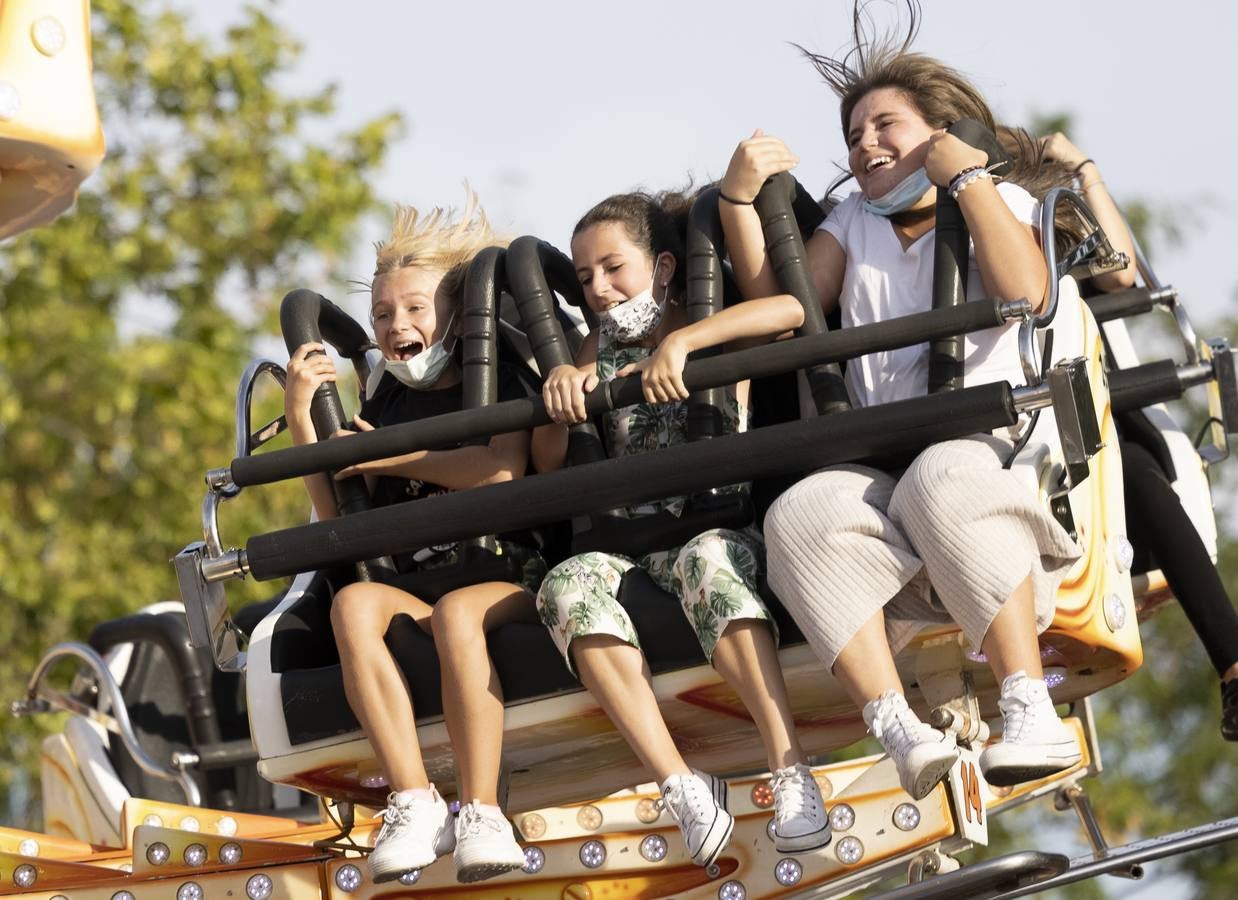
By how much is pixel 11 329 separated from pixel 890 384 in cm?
691

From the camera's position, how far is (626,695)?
132 inches

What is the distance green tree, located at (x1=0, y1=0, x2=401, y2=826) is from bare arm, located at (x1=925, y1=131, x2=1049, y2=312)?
6.52 m

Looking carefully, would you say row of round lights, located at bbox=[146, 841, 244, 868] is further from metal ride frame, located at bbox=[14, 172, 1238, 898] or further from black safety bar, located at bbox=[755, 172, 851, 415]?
black safety bar, located at bbox=[755, 172, 851, 415]

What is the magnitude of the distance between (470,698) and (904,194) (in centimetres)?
127

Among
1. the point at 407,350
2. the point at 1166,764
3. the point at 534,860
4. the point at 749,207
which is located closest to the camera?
the point at 749,207

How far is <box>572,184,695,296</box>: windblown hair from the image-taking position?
377 cm

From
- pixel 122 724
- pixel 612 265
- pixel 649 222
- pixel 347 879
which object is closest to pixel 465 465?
pixel 612 265

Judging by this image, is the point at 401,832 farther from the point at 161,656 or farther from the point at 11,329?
the point at 11,329

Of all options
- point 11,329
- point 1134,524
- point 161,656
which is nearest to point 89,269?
point 11,329

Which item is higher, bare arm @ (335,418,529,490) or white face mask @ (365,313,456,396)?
white face mask @ (365,313,456,396)

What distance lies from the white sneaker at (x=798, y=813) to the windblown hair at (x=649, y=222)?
1061 millimetres

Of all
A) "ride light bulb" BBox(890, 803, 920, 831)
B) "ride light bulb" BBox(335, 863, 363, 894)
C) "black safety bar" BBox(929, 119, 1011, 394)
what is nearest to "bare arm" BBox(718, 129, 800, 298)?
"black safety bar" BBox(929, 119, 1011, 394)

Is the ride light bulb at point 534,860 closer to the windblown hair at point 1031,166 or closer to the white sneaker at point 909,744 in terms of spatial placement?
the white sneaker at point 909,744

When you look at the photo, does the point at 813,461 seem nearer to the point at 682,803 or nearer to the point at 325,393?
the point at 682,803
